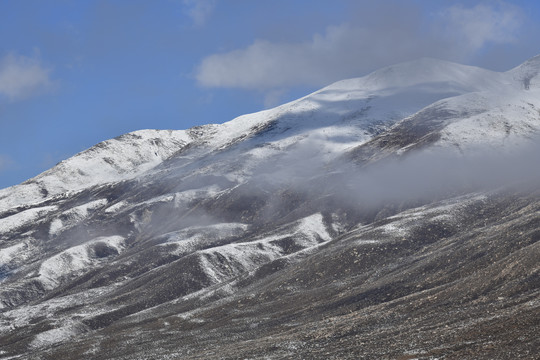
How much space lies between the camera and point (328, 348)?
2630 inches

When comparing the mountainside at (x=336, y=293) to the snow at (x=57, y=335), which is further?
the snow at (x=57, y=335)

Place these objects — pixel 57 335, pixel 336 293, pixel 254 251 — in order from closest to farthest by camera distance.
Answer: pixel 336 293
pixel 57 335
pixel 254 251

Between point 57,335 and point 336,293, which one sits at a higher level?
point 57,335

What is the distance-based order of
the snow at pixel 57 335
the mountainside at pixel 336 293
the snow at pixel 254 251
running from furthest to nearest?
the snow at pixel 254 251 < the snow at pixel 57 335 < the mountainside at pixel 336 293

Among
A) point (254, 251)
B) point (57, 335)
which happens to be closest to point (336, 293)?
point (57, 335)

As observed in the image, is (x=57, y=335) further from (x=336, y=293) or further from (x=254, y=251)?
(x=254, y=251)

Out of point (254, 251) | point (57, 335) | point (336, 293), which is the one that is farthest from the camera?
point (254, 251)

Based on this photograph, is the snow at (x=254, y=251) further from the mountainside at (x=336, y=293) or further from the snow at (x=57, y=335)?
the snow at (x=57, y=335)

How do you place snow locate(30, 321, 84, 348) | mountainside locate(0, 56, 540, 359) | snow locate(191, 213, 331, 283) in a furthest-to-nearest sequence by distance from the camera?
snow locate(191, 213, 331, 283) → snow locate(30, 321, 84, 348) → mountainside locate(0, 56, 540, 359)

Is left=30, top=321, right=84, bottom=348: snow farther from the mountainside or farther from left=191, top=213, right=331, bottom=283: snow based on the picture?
left=191, top=213, right=331, bottom=283: snow

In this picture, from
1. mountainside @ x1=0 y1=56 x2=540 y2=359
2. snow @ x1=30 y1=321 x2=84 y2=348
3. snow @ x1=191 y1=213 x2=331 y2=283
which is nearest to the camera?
mountainside @ x1=0 y1=56 x2=540 y2=359

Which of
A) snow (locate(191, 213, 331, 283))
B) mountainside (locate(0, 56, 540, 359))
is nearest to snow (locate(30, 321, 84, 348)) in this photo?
mountainside (locate(0, 56, 540, 359))

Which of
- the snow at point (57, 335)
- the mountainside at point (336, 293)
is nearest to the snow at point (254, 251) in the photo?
the mountainside at point (336, 293)

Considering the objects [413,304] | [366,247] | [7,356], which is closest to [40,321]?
[7,356]
